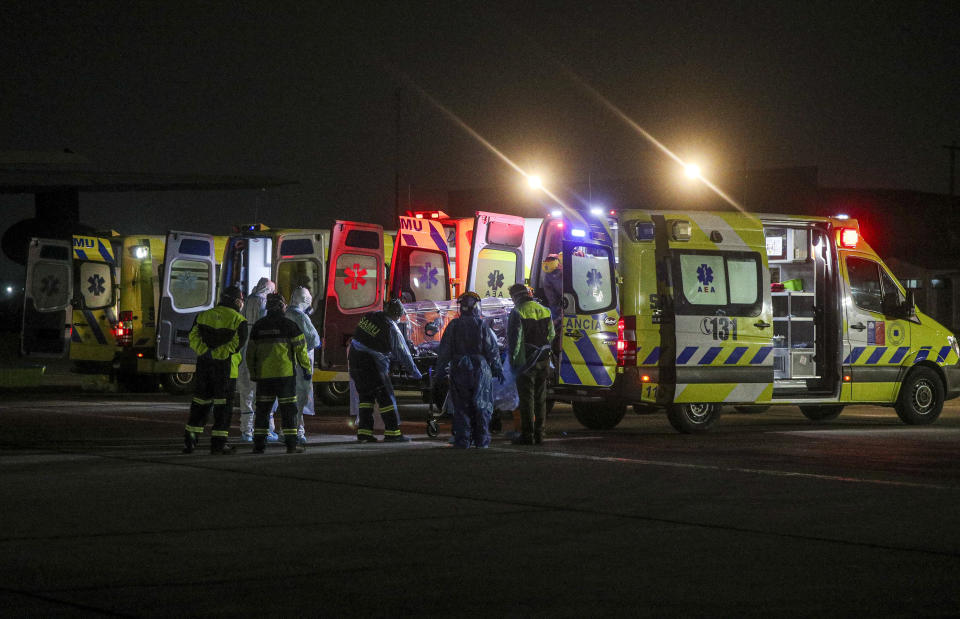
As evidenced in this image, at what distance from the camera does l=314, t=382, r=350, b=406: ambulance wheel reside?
20.3 meters

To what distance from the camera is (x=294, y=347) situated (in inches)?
508

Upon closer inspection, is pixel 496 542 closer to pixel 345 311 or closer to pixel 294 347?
pixel 294 347

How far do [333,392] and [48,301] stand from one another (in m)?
7.49

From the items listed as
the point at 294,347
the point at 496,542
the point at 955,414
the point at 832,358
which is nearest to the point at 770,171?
the point at 955,414

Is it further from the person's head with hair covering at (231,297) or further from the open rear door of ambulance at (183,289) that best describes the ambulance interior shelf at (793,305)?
the open rear door of ambulance at (183,289)

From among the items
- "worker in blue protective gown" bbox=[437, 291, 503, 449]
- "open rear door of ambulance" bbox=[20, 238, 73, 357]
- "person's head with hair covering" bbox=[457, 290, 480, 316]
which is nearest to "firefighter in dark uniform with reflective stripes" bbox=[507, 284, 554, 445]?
"worker in blue protective gown" bbox=[437, 291, 503, 449]

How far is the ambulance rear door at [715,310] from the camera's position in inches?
570

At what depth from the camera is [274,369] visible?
1266cm

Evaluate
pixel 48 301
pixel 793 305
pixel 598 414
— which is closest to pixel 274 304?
pixel 598 414

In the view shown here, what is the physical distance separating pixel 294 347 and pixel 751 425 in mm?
6741

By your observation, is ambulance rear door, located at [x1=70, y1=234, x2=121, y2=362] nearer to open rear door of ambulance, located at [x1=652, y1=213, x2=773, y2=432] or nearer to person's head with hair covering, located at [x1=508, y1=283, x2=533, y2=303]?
person's head with hair covering, located at [x1=508, y1=283, x2=533, y2=303]

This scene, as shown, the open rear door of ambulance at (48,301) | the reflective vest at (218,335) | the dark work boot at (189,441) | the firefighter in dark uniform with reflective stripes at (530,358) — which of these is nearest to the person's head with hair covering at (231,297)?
the reflective vest at (218,335)

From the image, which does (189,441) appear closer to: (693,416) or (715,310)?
(693,416)

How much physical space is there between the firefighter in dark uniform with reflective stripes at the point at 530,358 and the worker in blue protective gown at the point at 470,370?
0.25 m
